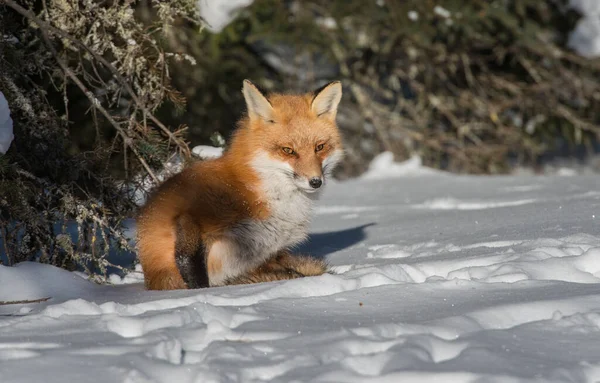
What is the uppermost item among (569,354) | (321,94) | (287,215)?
(321,94)

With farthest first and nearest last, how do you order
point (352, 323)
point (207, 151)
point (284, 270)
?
point (207, 151) → point (284, 270) → point (352, 323)

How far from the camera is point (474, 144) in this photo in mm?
11266

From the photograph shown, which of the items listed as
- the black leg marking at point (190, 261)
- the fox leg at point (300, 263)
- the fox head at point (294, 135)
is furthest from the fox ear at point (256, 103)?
the black leg marking at point (190, 261)

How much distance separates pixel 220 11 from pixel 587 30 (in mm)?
5009

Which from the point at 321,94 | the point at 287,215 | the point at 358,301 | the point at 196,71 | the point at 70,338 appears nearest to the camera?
the point at 70,338

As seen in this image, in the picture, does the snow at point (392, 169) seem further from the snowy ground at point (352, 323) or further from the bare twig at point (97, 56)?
the bare twig at point (97, 56)

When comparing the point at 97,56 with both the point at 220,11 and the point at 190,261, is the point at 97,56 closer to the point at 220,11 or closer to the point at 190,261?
the point at 190,261

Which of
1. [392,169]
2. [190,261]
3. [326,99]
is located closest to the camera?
[190,261]

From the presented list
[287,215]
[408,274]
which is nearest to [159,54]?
[287,215]

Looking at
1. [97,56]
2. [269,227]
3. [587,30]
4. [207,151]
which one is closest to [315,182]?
[269,227]

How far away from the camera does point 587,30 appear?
33.1ft

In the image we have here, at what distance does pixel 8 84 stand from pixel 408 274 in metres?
2.40

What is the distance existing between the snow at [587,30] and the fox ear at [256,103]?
7.08m

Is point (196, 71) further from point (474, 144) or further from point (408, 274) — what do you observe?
point (408, 274)
